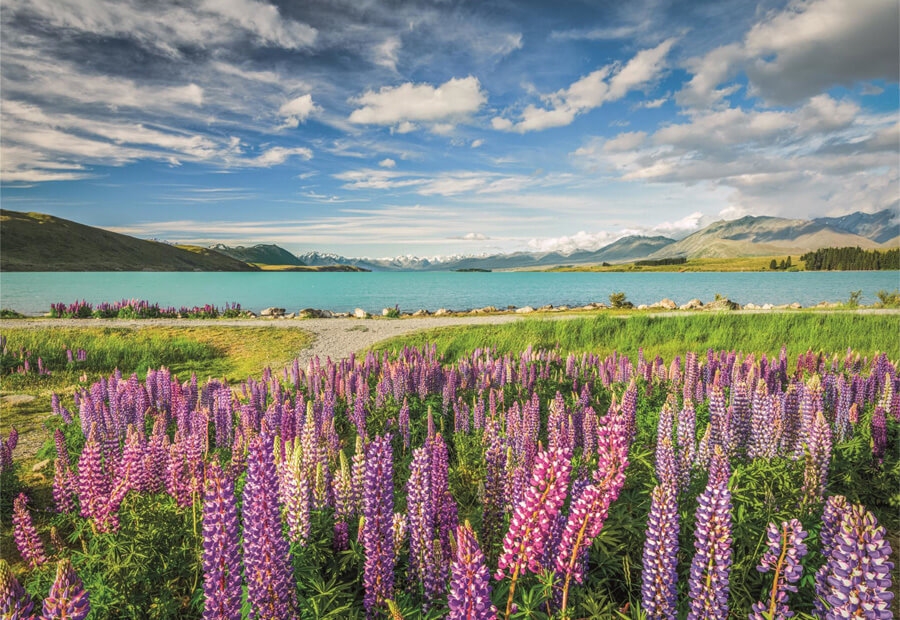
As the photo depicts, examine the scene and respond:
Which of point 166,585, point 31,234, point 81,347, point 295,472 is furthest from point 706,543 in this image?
point 31,234

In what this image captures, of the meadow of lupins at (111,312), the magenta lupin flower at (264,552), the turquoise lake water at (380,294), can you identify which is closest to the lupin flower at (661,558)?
the magenta lupin flower at (264,552)

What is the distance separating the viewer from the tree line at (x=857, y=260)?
15150 cm

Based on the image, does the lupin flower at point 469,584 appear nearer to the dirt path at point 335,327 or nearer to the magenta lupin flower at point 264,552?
the magenta lupin flower at point 264,552

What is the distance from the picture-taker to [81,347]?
1797 cm

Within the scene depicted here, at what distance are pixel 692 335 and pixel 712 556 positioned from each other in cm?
1817

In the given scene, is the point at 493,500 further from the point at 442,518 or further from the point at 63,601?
the point at 63,601

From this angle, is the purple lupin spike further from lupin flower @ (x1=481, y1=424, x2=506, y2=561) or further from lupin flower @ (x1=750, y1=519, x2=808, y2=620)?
lupin flower @ (x1=750, y1=519, x2=808, y2=620)

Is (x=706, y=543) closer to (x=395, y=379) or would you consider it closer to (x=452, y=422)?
(x=452, y=422)

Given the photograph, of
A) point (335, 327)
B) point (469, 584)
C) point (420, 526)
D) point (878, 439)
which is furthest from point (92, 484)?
point (335, 327)

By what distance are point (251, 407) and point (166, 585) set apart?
4744mm

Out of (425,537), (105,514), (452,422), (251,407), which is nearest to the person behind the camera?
(425,537)

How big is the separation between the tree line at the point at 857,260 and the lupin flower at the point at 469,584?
20126 centimetres

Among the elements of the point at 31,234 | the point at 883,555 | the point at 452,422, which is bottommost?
the point at 452,422

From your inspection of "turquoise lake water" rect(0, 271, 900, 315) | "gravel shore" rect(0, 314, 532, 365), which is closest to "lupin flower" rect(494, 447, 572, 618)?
"gravel shore" rect(0, 314, 532, 365)
